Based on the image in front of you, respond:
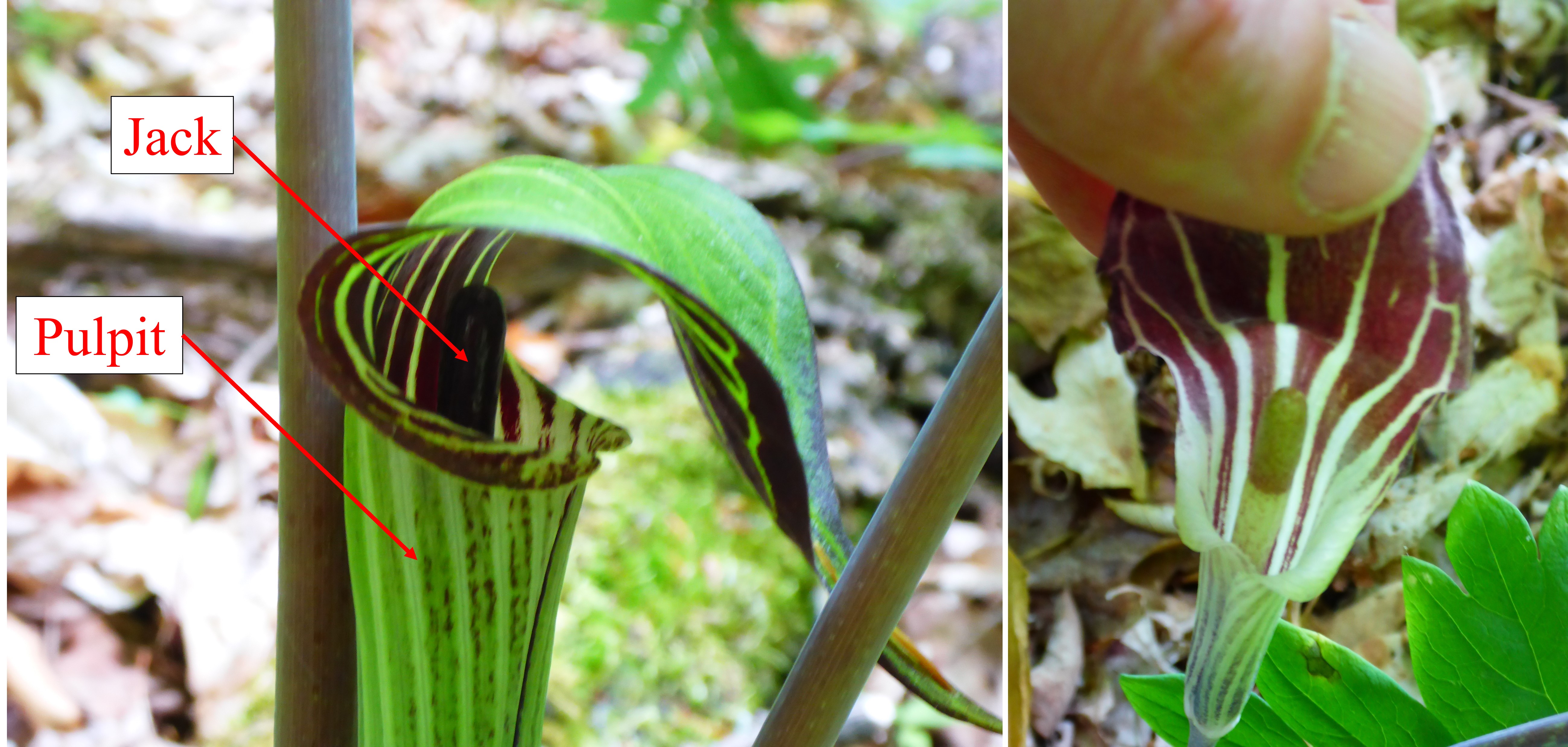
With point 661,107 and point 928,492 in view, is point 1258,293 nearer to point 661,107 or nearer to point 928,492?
point 928,492

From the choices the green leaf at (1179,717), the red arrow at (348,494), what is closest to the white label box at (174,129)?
the red arrow at (348,494)

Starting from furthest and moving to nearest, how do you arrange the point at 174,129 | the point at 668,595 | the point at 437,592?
the point at 668,595 → the point at 174,129 → the point at 437,592

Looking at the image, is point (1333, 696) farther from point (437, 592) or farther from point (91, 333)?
point (91, 333)

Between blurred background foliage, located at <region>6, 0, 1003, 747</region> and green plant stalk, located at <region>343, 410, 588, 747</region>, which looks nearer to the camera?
green plant stalk, located at <region>343, 410, 588, 747</region>

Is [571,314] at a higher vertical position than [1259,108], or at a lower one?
lower

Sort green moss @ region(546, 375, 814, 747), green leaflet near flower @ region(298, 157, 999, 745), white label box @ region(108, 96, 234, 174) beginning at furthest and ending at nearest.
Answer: green moss @ region(546, 375, 814, 747), white label box @ region(108, 96, 234, 174), green leaflet near flower @ region(298, 157, 999, 745)

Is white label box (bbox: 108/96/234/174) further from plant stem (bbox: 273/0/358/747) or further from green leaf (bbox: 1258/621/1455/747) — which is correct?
green leaf (bbox: 1258/621/1455/747)

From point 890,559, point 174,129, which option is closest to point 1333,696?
point 890,559

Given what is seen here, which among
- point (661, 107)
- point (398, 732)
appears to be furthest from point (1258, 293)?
point (661, 107)

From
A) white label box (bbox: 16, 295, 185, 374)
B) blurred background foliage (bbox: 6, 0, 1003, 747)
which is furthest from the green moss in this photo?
white label box (bbox: 16, 295, 185, 374)
